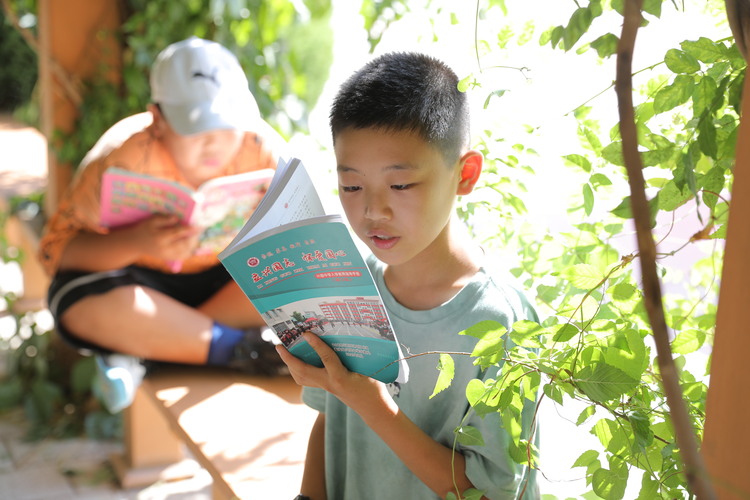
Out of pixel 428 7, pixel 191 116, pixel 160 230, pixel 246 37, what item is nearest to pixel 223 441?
pixel 160 230

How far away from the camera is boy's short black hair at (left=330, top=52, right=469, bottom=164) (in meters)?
1.27

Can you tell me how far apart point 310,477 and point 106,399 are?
1.27 metres

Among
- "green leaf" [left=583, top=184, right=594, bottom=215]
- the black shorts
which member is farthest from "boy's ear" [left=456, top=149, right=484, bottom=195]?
the black shorts

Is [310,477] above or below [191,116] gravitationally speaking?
below

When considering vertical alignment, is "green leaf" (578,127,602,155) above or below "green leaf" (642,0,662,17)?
below

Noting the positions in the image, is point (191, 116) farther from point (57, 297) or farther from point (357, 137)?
point (357, 137)

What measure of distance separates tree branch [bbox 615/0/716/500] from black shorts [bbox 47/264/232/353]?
7.07 feet

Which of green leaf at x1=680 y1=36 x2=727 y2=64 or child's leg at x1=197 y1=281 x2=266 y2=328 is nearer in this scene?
green leaf at x1=680 y1=36 x2=727 y2=64

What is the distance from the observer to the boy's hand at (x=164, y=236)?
2502 mm

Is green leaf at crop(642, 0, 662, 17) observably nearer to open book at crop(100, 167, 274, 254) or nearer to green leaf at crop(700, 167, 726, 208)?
green leaf at crop(700, 167, 726, 208)

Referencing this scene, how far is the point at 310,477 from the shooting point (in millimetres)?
1565

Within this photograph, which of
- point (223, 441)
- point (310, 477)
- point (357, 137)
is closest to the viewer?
point (357, 137)

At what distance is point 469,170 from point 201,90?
1.30 meters

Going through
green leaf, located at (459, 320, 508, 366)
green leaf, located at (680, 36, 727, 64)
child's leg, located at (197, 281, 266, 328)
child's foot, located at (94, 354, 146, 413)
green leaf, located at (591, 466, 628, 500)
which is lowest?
child's foot, located at (94, 354, 146, 413)
